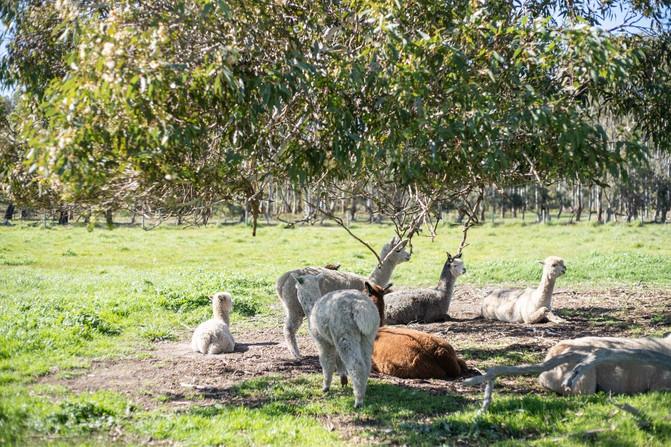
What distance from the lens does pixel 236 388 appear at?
7379mm

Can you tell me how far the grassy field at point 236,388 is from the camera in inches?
216

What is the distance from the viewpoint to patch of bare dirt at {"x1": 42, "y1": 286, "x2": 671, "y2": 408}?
7277mm

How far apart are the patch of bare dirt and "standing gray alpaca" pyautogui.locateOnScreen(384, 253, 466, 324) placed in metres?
0.28

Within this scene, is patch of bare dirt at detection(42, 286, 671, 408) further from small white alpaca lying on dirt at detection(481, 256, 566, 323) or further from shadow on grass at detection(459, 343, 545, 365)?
small white alpaca lying on dirt at detection(481, 256, 566, 323)

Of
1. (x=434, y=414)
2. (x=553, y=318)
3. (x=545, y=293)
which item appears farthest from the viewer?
(x=545, y=293)

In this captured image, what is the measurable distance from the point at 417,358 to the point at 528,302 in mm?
4667

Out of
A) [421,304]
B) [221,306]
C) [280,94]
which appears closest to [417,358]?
[221,306]

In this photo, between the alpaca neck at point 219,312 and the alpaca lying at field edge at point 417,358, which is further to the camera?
the alpaca neck at point 219,312

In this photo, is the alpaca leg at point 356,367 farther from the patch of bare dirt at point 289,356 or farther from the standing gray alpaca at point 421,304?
the standing gray alpaca at point 421,304

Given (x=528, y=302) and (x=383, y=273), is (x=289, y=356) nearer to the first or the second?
(x=383, y=273)

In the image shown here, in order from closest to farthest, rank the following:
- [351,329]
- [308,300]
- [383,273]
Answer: [351,329], [308,300], [383,273]

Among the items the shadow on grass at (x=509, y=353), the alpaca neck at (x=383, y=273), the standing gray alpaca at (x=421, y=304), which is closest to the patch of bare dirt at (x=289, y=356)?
the shadow on grass at (x=509, y=353)

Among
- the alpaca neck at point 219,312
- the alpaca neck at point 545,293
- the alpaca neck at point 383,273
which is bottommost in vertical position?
the alpaca neck at point 219,312

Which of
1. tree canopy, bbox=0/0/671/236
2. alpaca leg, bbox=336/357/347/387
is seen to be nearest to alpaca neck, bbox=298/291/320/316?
alpaca leg, bbox=336/357/347/387
